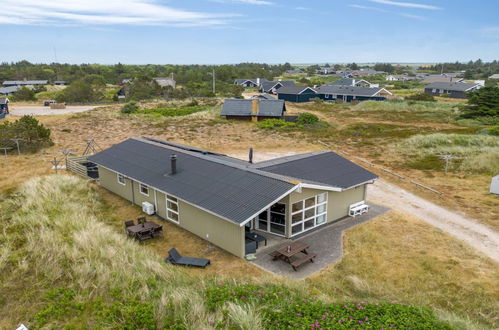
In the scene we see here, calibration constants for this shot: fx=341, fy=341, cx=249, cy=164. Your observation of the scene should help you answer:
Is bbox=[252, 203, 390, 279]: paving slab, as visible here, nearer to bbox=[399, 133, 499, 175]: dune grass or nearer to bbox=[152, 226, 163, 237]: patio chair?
bbox=[152, 226, 163, 237]: patio chair

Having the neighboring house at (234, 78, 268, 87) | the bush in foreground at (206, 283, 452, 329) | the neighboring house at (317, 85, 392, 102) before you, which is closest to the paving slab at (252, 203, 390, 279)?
the bush in foreground at (206, 283, 452, 329)

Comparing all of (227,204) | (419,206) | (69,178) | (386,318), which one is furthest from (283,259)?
(69,178)

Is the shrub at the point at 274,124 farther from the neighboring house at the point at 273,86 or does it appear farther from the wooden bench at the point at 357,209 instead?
the neighboring house at the point at 273,86

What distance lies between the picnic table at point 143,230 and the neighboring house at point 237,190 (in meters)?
1.41

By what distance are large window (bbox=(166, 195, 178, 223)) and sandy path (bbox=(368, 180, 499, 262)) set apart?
12004 mm

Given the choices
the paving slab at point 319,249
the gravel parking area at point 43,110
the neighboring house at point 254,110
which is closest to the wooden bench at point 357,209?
the paving slab at point 319,249

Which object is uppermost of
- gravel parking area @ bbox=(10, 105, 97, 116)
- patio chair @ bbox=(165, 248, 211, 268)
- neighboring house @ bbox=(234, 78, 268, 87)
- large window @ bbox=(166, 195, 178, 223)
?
neighboring house @ bbox=(234, 78, 268, 87)

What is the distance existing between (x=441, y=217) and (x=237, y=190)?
38.2 feet

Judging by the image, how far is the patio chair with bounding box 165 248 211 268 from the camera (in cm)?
1316

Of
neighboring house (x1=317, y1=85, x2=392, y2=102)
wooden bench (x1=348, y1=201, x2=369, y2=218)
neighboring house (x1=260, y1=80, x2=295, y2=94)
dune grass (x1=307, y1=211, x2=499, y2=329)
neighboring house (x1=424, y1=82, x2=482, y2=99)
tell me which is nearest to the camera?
dune grass (x1=307, y1=211, x2=499, y2=329)

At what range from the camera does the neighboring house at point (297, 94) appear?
240ft

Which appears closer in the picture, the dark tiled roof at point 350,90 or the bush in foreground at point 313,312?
the bush in foreground at point 313,312

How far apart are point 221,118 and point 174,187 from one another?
35362 mm

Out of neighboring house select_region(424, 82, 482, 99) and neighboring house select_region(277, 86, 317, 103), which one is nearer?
neighboring house select_region(277, 86, 317, 103)
